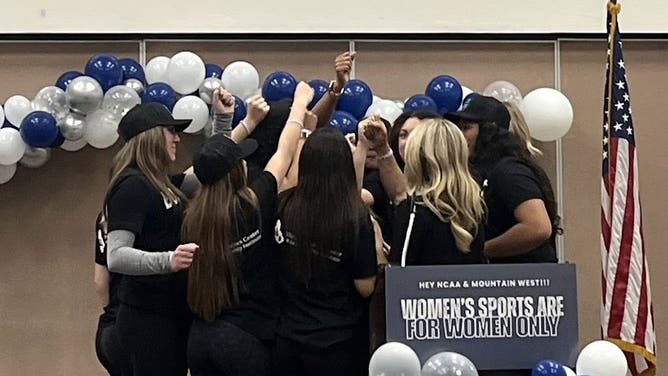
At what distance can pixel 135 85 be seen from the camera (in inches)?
197

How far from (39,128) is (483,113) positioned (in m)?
2.15

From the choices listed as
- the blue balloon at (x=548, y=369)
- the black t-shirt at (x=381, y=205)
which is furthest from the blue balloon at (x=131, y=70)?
the blue balloon at (x=548, y=369)

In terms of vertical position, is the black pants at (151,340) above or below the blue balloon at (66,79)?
below

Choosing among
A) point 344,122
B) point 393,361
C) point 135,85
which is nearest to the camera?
point 393,361

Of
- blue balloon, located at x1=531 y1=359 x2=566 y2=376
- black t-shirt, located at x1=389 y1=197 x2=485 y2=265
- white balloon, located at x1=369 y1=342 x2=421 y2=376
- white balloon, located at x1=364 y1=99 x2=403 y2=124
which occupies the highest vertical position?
white balloon, located at x1=364 y1=99 x2=403 y2=124

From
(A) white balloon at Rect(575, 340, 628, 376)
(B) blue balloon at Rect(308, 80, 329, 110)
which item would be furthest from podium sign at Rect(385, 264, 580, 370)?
(B) blue balloon at Rect(308, 80, 329, 110)

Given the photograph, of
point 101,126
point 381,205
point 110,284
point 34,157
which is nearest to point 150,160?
point 110,284

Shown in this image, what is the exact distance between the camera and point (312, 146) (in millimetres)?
3369

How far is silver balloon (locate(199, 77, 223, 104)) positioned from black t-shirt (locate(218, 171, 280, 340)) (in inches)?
61.0

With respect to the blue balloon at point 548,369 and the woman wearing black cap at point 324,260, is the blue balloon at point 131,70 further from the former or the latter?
the blue balloon at point 548,369

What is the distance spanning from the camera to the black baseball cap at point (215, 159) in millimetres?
3363

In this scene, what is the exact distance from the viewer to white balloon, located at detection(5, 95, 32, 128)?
16.2ft

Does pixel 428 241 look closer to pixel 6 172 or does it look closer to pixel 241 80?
pixel 241 80

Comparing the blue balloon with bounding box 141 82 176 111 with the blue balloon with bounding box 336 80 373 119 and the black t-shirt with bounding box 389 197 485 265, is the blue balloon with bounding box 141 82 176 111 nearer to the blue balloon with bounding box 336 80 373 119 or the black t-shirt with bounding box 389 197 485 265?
Answer: the blue balloon with bounding box 336 80 373 119
